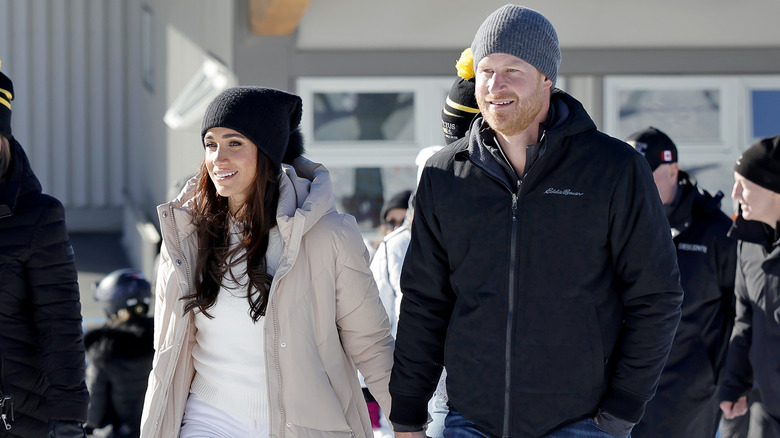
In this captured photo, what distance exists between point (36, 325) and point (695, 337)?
2.95m

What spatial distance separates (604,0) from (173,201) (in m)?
6.27

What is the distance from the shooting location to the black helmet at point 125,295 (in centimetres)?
570

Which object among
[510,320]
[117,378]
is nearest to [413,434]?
[510,320]

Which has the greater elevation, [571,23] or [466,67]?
[571,23]

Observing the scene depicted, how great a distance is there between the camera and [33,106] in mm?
18516

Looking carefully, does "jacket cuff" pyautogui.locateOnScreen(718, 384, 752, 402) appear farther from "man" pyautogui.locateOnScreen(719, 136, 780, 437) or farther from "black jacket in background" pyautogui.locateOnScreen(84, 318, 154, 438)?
"black jacket in background" pyautogui.locateOnScreen(84, 318, 154, 438)

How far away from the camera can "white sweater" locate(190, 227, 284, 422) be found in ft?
11.5

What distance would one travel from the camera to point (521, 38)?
307 centimetres

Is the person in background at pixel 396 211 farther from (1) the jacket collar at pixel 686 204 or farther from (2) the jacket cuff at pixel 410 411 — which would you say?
(2) the jacket cuff at pixel 410 411

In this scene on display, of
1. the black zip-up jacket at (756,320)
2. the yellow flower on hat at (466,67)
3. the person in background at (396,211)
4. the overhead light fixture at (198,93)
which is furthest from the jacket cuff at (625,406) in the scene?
the overhead light fixture at (198,93)

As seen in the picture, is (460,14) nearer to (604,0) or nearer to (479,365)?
(604,0)

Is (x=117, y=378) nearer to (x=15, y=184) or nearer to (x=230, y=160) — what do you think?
(x=15, y=184)

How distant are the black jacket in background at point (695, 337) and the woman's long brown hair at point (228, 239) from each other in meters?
2.31

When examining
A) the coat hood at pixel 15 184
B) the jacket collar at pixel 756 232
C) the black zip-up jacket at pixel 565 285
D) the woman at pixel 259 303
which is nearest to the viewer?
the black zip-up jacket at pixel 565 285
